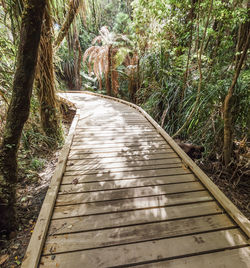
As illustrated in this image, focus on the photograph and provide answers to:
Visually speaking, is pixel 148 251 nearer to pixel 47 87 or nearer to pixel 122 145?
pixel 122 145

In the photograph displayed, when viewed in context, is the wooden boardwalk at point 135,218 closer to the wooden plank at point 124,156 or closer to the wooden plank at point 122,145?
the wooden plank at point 124,156

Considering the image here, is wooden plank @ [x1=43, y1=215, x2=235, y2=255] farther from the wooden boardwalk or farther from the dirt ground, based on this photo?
the dirt ground

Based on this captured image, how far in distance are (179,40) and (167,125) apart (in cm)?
244

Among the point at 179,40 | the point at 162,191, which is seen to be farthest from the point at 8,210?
the point at 179,40

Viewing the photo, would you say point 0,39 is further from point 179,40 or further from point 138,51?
point 138,51

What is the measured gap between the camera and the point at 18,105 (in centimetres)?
172

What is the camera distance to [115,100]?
23.2 ft

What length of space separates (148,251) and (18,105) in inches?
70.8

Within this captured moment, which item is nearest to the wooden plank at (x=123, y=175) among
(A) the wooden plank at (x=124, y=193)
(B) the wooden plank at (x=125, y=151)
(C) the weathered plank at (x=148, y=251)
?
(A) the wooden plank at (x=124, y=193)

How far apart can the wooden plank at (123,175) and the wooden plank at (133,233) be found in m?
0.70

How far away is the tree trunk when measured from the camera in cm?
281

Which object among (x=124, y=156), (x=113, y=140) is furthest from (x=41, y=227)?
(x=113, y=140)

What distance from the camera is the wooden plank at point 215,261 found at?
48.4 inches

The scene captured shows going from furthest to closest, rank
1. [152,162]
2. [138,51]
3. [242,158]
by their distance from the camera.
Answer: [138,51]
[242,158]
[152,162]
